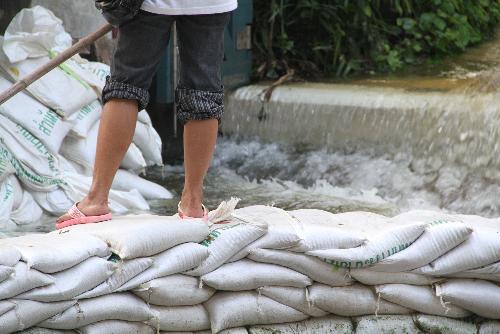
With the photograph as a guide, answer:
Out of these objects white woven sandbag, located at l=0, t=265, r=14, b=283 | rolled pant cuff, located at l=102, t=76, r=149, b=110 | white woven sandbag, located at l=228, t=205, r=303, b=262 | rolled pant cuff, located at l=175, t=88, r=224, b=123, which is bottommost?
white woven sandbag, located at l=228, t=205, r=303, b=262

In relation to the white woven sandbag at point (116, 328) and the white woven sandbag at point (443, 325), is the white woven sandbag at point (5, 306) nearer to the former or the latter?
the white woven sandbag at point (116, 328)

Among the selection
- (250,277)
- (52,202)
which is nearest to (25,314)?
(250,277)

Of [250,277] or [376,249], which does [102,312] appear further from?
[376,249]

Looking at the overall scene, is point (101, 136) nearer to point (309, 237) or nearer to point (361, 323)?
point (309, 237)

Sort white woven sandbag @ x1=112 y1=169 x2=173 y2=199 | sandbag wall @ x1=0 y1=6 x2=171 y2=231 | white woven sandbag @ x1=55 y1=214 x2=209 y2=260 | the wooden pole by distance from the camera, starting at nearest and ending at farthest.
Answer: white woven sandbag @ x1=55 y1=214 x2=209 y2=260 → the wooden pole → sandbag wall @ x1=0 y1=6 x2=171 y2=231 → white woven sandbag @ x1=112 y1=169 x2=173 y2=199

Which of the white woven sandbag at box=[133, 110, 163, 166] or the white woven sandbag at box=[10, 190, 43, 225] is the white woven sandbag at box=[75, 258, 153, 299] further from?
the white woven sandbag at box=[133, 110, 163, 166]

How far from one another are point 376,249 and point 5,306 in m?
1.16

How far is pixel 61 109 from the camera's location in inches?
196

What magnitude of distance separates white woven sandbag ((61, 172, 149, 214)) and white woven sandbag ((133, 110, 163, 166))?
39 cm

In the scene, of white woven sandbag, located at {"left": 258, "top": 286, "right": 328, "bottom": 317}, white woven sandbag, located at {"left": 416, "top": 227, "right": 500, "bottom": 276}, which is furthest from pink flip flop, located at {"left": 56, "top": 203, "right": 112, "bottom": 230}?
white woven sandbag, located at {"left": 416, "top": 227, "right": 500, "bottom": 276}

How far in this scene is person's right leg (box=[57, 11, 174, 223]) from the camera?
3225 mm

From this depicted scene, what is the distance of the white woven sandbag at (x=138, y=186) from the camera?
5.23m

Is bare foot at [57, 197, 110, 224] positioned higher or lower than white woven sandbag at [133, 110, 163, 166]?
higher

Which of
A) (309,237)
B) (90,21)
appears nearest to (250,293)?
(309,237)
